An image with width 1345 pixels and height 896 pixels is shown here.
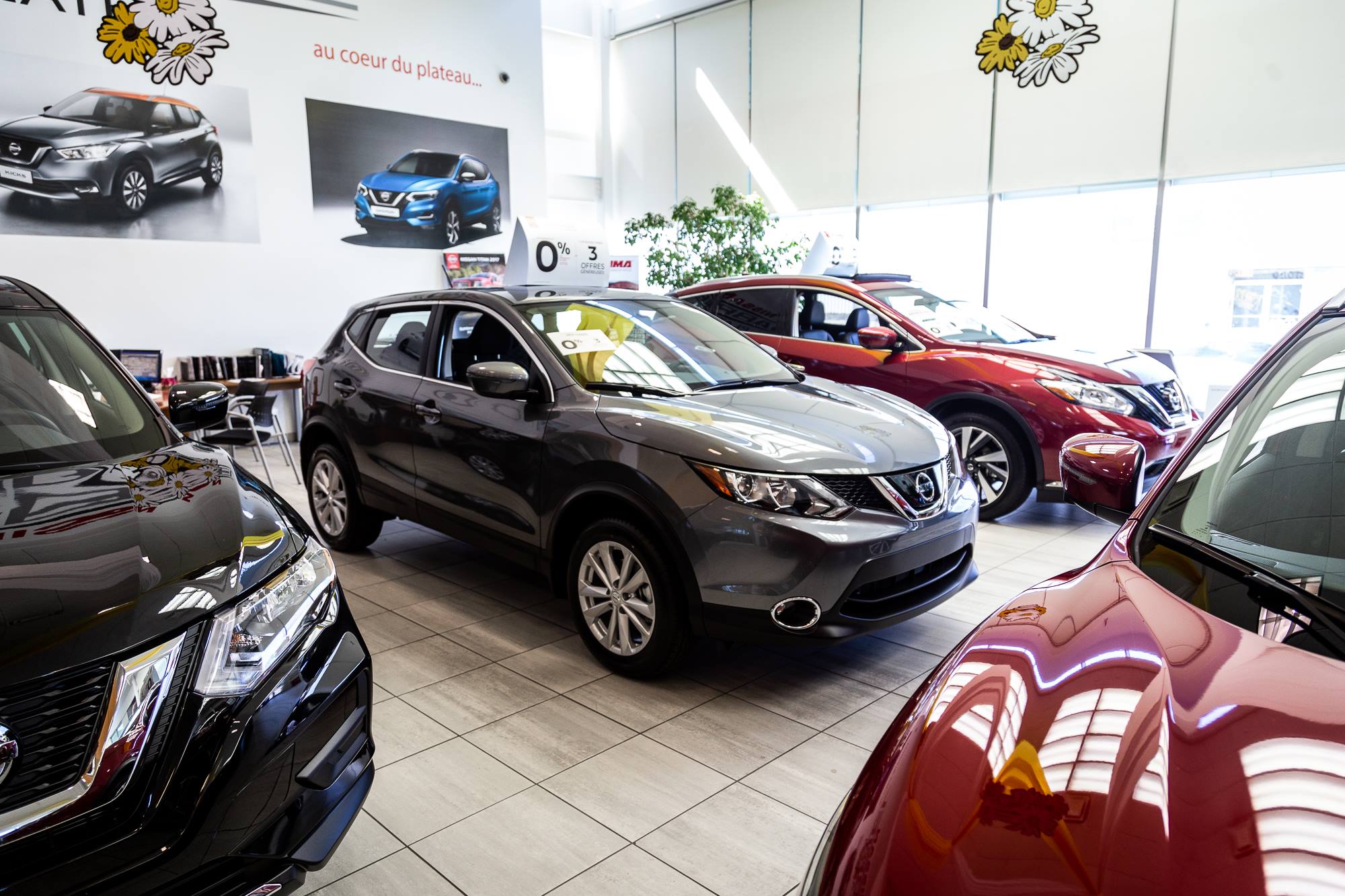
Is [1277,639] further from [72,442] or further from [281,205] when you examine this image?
[281,205]

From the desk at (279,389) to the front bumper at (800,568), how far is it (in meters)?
4.88

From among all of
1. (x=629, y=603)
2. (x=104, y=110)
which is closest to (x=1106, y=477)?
(x=629, y=603)

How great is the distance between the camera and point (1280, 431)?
1.53 meters

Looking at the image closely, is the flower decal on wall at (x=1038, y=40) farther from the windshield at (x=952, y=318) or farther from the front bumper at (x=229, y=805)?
the front bumper at (x=229, y=805)

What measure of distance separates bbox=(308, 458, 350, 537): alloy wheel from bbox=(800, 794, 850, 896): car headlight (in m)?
3.89

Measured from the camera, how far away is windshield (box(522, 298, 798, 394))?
3461 mm

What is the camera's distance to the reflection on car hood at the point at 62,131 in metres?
7.29

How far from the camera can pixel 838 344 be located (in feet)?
19.6

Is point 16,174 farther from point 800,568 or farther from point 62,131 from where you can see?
point 800,568

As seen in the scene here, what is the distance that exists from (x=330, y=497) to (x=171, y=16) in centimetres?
592

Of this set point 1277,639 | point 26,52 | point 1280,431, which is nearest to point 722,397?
point 1280,431

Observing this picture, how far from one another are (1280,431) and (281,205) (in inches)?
360

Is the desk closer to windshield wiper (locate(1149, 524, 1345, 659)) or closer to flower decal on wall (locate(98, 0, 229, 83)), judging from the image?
flower decal on wall (locate(98, 0, 229, 83))

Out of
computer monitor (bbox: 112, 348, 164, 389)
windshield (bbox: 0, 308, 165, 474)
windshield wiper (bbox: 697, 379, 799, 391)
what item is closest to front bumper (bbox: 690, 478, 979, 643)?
windshield wiper (bbox: 697, 379, 799, 391)
